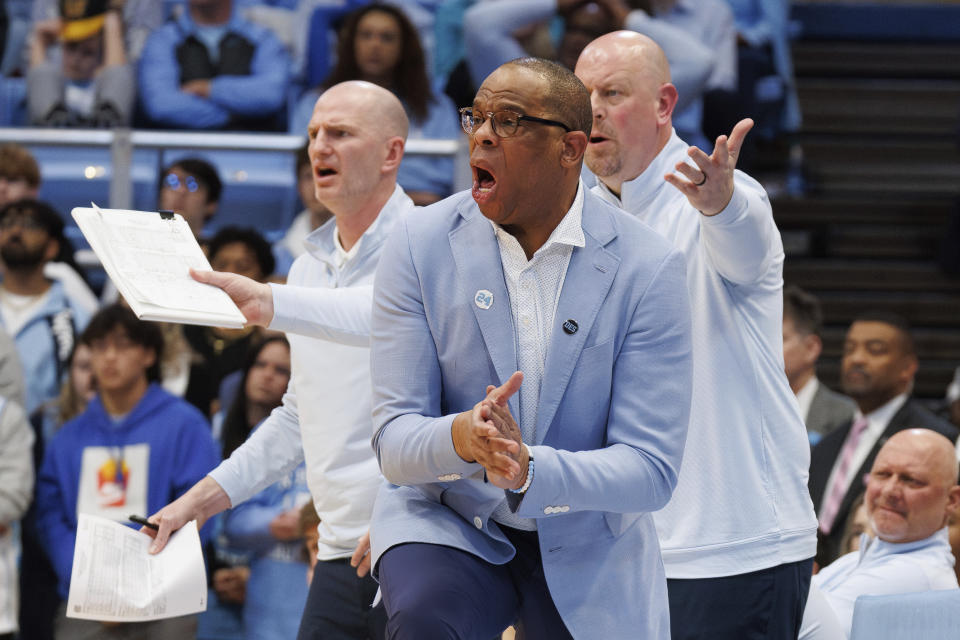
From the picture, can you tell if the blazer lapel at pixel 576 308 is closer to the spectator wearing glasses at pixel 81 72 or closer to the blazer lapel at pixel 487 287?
the blazer lapel at pixel 487 287

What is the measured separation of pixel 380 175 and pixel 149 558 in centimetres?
112

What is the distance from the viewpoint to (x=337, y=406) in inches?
135

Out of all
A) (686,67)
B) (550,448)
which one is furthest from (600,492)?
(686,67)

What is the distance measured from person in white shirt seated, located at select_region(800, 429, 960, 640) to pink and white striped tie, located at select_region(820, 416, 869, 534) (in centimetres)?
107

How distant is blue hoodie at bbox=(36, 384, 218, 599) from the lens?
18.1 ft

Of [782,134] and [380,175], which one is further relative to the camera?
[782,134]

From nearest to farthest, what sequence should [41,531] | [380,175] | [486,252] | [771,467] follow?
[486,252], [771,467], [380,175], [41,531]

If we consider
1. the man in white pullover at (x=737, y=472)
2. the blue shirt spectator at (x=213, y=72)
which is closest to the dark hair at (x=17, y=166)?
the blue shirt spectator at (x=213, y=72)

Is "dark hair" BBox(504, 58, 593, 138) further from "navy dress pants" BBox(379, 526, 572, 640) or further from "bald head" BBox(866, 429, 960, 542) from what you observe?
"bald head" BBox(866, 429, 960, 542)

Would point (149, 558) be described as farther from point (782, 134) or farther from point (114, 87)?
point (782, 134)

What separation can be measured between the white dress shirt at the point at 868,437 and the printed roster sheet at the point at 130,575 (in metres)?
3.29

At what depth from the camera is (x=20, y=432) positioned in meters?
5.65

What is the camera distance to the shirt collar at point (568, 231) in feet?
8.64

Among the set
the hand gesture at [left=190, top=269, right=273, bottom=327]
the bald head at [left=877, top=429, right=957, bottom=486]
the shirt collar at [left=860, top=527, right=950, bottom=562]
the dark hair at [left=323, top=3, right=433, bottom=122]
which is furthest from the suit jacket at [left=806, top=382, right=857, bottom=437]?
the hand gesture at [left=190, top=269, right=273, bottom=327]
